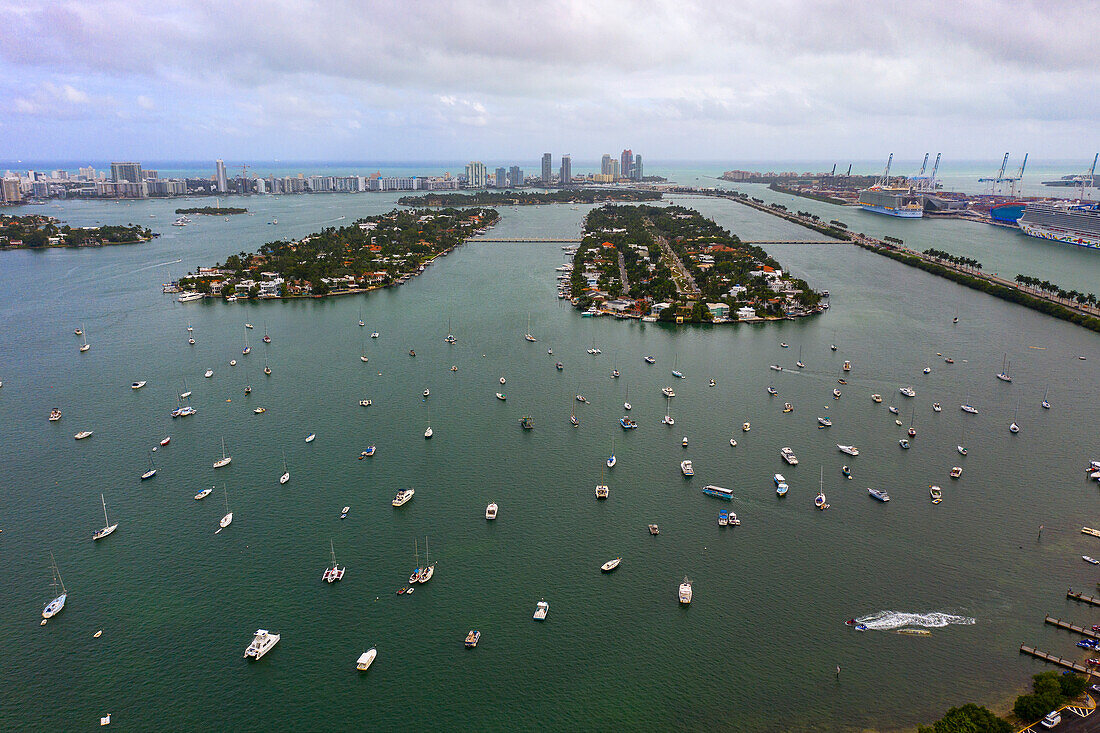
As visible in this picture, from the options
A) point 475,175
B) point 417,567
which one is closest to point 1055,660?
point 417,567

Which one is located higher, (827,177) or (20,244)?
(827,177)

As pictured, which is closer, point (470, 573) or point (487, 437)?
point (470, 573)

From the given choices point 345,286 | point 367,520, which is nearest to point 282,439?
point 367,520

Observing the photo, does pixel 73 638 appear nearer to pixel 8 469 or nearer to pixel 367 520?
pixel 367 520

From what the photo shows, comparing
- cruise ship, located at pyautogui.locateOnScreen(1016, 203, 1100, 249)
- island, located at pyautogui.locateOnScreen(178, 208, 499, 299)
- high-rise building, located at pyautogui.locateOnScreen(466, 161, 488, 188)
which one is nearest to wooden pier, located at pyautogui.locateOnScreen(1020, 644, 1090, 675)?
island, located at pyautogui.locateOnScreen(178, 208, 499, 299)

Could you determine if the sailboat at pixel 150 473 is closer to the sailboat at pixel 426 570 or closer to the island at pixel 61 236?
the sailboat at pixel 426 570

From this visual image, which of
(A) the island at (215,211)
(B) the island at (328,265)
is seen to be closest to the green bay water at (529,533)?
(B) the island at (328,265)

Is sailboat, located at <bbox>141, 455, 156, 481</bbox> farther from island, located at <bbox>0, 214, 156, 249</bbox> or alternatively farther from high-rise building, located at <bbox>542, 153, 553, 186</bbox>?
high-rise building, located at <bbox>542, 153, 553, 186</bbox>
